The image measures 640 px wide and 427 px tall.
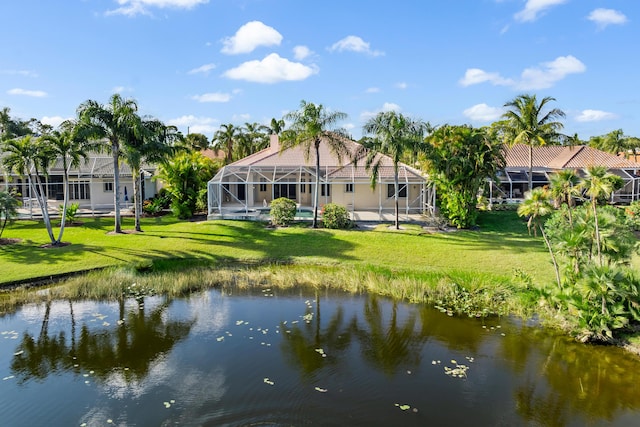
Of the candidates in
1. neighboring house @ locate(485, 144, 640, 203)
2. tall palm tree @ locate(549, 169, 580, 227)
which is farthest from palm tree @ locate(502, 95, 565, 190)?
tall palm tree @ locate(549, 169, 580, 227)

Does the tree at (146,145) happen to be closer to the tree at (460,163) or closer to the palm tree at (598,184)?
the tree at (460,163)

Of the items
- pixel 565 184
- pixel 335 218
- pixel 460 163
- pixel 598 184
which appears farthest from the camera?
pixel 460 163

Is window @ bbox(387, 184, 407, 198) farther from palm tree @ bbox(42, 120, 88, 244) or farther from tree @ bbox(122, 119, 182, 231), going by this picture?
palm tree @ bbox(42, 120, 88, 244)

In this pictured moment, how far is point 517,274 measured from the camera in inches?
604

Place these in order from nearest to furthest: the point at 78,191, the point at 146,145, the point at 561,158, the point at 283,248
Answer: the point at 283,248 → the point at 146,145 → the point at 78,191 → the point at 561,158

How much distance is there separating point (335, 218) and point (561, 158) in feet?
85.6

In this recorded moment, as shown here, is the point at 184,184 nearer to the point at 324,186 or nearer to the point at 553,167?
the point at 324,186

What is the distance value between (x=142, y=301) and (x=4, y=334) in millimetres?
3775

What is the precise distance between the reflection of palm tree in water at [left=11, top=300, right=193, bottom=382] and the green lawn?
655 centimetres

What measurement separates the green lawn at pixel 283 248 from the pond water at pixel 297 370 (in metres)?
5.41

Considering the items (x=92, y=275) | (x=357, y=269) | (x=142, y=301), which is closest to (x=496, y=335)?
(x=357, y=269)

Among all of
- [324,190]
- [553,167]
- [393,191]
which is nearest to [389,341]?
[324,190]

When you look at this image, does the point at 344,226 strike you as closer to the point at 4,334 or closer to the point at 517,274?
the point at 517,274

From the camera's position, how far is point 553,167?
3822 centimetres
